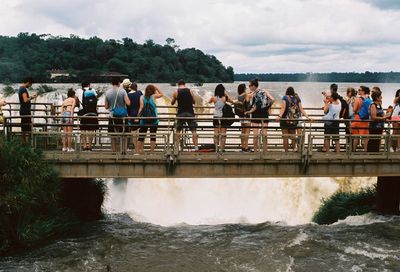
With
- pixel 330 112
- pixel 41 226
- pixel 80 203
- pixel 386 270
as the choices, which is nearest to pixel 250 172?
pixel 330 112

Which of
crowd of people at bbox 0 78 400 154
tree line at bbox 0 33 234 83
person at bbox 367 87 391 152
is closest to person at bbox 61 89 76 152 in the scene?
crowd of people at bbox 0 78 400 154

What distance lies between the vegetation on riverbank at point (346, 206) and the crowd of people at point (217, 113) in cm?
575

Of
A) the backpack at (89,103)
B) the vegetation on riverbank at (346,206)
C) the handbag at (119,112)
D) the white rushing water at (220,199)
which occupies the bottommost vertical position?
the white rushing water at (220,199)

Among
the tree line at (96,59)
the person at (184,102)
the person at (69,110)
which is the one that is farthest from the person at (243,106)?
the tree line at (96,59)

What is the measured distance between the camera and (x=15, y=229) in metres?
14.5

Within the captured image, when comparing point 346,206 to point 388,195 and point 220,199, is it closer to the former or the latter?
point 388,195

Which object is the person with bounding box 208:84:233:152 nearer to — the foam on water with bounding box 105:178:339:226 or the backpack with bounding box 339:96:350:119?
the backpack with bounding box 339:96:350:119

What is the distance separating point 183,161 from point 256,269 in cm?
304

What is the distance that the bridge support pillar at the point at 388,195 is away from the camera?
19.7m

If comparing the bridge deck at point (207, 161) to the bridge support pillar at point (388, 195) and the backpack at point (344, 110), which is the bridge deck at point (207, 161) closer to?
the backpack at point (344, 110)

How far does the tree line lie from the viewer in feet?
347

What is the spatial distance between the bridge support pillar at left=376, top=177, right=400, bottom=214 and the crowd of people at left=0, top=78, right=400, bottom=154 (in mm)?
3948

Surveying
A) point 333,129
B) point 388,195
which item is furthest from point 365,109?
point 388,195

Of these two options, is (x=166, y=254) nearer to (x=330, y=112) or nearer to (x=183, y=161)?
(x=183, y=161)
